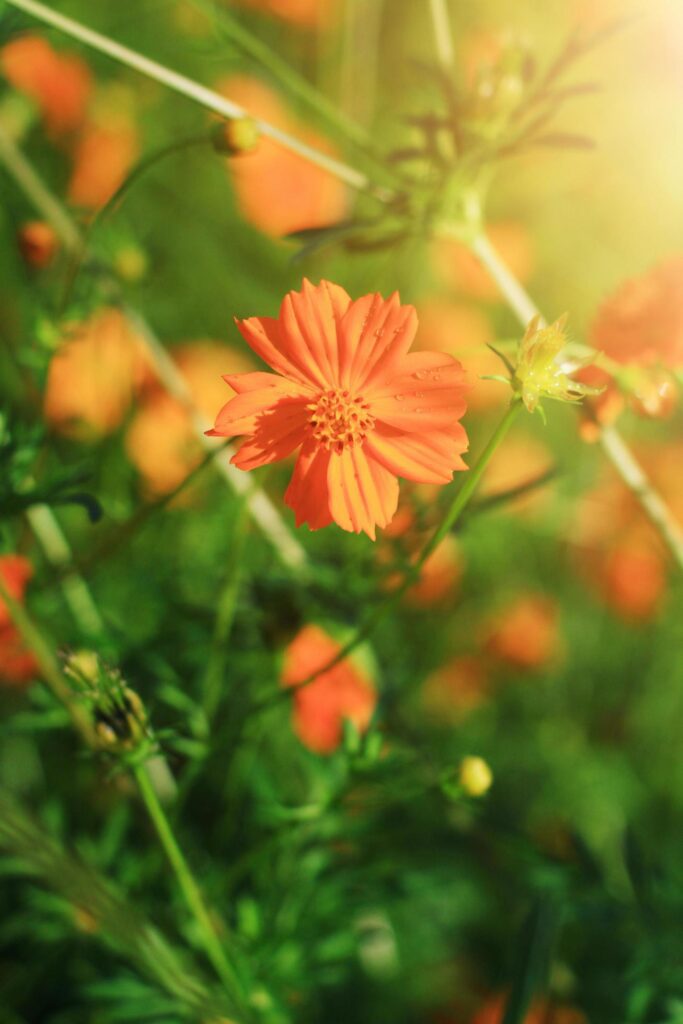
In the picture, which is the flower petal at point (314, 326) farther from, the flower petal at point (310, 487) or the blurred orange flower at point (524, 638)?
the blurred orange flower at point (524, 638)

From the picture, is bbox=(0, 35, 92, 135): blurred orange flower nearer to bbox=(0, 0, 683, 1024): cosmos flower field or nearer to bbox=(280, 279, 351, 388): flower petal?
bbox=(0, 0, 683, 1024): cosmos flower field

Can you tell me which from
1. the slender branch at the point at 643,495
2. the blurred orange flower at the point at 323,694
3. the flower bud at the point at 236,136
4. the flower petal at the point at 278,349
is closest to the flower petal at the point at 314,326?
the flower petal at the point at 278,349

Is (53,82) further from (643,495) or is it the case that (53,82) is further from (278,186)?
(643,495)

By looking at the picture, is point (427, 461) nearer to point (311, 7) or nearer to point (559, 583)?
point (559, 583)

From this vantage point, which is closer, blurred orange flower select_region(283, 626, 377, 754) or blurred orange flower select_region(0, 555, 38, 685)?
blurred orange flower select_region(0, 555, 38, 685)

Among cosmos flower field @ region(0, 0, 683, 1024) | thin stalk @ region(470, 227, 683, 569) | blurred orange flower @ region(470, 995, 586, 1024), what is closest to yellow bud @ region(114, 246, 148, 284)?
cosmos flower field @ region(0, 0, 683, 1024)

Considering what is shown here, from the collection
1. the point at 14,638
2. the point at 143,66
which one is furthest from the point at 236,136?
the point at 14,638

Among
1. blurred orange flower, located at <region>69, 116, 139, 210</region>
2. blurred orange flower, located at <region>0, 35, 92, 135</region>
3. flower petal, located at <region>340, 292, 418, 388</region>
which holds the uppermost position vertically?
blurred orange flower, located at <region>0, 35, 92, 135</region>
